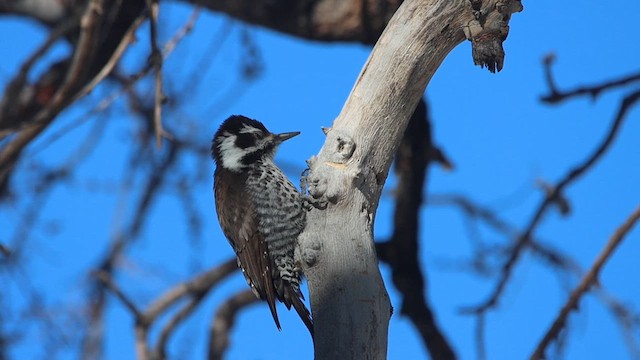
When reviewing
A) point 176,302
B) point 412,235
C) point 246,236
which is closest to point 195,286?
point 176,302

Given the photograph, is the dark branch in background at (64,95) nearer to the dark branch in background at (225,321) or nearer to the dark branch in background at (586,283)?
the dark branch in background at (225,321)

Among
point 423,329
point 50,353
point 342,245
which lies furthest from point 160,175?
point 342,245

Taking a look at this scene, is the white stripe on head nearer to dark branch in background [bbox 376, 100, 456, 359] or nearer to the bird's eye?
the bird's eye

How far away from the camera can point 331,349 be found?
3.41 m

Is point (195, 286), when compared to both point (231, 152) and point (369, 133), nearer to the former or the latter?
point (231, 152)

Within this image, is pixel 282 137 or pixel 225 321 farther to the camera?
pixel 225 321

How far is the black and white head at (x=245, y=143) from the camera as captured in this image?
4.92 metres

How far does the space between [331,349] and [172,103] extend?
369cm

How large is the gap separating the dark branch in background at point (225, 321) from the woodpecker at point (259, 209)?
1.76m

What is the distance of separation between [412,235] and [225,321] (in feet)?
4.33

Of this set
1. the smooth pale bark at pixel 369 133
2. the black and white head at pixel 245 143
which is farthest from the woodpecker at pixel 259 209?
the smooth pale bark at pixel 369 133

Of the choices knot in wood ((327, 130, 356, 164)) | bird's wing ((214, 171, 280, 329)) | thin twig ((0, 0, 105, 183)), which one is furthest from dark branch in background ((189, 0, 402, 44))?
knot in wood ((327, 130, 356, 164))

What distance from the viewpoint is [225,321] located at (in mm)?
6633

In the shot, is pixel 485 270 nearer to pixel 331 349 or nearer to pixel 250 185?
pixel 250 185
